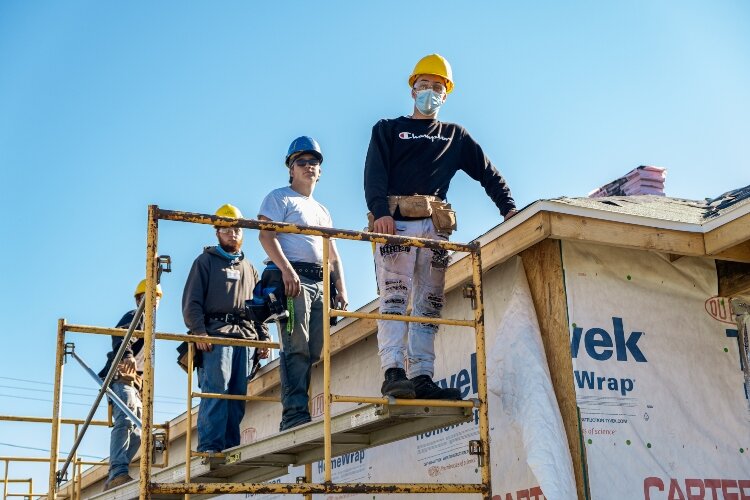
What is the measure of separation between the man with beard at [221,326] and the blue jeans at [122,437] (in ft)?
7.05

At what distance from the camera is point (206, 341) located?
738 centimetres

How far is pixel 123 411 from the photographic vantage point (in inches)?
359

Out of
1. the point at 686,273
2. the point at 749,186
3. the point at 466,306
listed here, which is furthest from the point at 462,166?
the point at 749,186

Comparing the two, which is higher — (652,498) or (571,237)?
(571,237)

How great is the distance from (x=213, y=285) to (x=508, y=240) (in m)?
2.48

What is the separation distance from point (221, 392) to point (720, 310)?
4.04 meters

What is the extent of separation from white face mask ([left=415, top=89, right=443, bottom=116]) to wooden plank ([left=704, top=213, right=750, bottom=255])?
233 centimetres

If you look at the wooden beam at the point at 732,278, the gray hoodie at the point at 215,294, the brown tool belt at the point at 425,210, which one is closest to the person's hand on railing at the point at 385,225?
the brown tool belt at the point at 425,210

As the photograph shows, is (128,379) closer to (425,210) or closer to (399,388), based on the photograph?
(425,210)

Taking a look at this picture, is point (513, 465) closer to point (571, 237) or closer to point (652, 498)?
point (652, 498)

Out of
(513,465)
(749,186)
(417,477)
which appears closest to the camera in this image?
(513,465)

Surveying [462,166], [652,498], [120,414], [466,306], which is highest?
[462,166]

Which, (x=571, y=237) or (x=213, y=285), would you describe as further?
(x=213, y=285)

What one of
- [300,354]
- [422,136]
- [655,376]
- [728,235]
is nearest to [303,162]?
[422,136]
